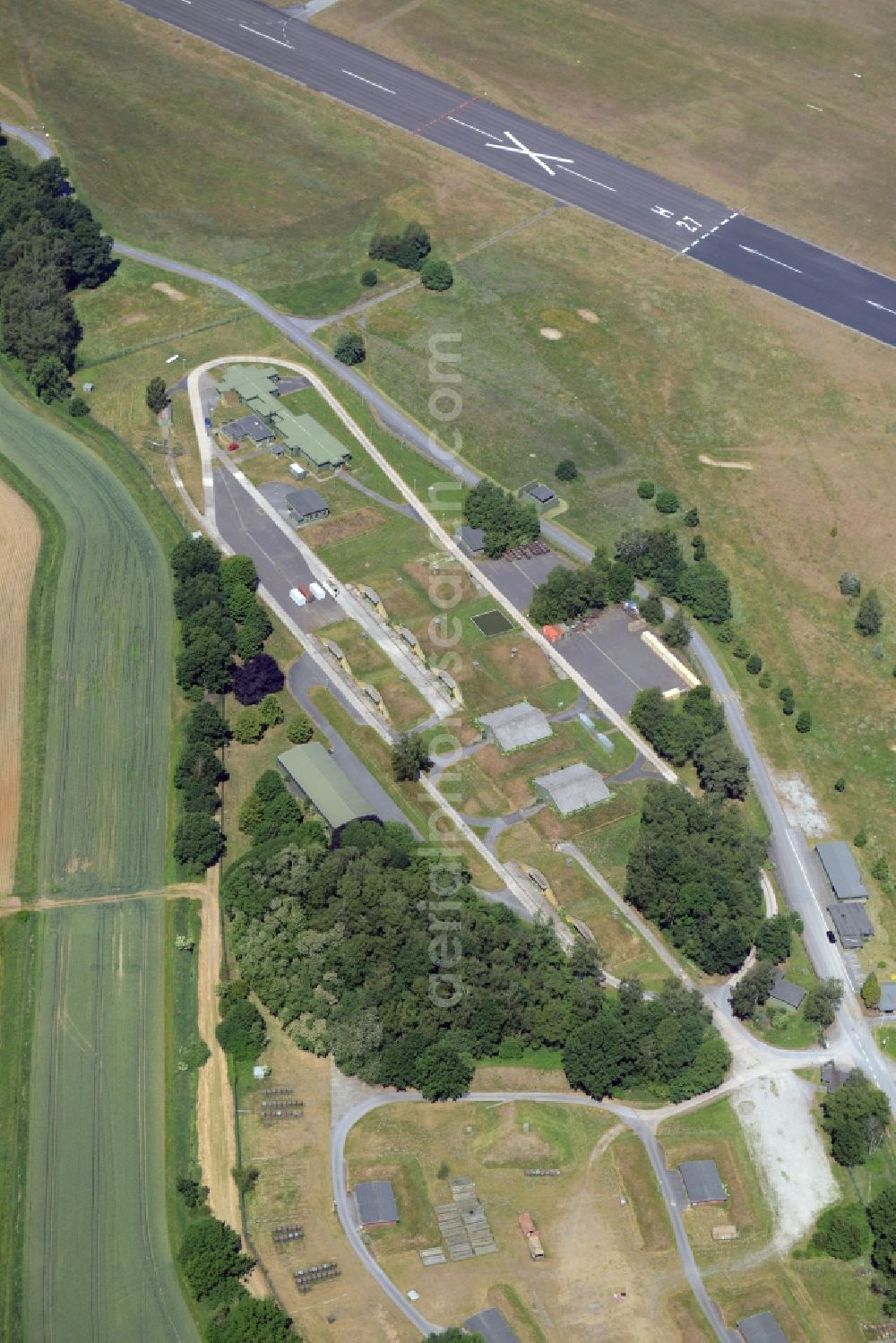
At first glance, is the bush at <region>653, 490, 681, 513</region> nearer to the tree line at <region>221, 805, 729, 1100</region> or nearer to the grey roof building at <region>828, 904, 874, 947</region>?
the grey roof building at <region>828, 904, 874, 947</region>

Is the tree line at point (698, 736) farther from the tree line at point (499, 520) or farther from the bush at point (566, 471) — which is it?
the bush at point (566, 471)

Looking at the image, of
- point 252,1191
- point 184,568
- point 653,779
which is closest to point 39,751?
point 184,568

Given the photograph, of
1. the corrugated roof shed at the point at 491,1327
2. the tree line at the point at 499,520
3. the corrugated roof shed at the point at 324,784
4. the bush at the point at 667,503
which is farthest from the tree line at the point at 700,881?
the bush at the point at 667,503

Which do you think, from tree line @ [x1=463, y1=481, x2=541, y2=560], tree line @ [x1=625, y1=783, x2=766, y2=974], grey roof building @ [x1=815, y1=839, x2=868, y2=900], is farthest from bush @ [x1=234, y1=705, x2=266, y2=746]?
grey roof building @ [x1=815, y1=839, x2=868, y2=900]

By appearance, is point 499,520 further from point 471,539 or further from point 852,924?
point 852,924

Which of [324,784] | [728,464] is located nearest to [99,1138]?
[324,784]

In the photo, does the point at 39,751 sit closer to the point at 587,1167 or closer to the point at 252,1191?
the point at 252,1191
